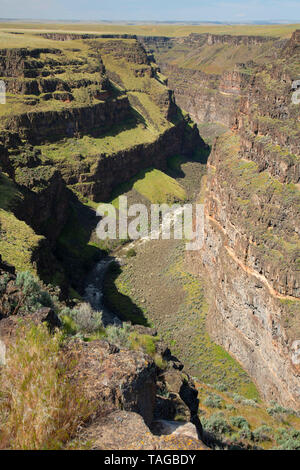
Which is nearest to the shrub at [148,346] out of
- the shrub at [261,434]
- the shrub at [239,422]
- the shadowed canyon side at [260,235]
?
the shrub at [239,422]

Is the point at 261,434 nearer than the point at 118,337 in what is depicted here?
No

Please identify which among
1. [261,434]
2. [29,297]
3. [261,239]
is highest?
[29,297]

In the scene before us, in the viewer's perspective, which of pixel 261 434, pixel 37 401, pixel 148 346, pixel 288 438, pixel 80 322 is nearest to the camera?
pixel 37 401

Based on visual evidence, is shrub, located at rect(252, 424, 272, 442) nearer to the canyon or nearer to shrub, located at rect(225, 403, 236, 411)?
shrub, located at rect(225, 403, 236, 411)

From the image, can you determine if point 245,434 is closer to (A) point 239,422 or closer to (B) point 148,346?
(A) point 239,422

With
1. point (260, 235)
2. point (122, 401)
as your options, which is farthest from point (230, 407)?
point (122, 401)

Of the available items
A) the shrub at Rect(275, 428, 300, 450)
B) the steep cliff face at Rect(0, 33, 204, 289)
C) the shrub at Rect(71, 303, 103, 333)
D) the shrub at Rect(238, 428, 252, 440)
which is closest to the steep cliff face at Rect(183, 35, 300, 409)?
the shrub at Rect(275, 428, 300, 450)
